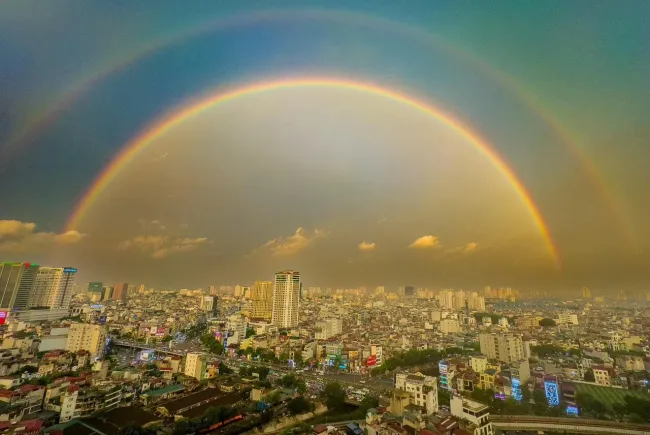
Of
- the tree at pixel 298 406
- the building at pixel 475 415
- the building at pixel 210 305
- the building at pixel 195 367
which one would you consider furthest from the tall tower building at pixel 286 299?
the building at pixel 475 415

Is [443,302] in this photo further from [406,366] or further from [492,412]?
[492,412]

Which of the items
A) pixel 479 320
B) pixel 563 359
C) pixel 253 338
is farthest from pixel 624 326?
pixel 253 338

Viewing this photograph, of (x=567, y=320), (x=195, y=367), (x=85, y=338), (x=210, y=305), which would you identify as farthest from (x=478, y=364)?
(x=210, y=305)

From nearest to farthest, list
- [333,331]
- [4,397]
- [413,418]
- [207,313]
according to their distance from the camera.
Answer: [413,418], [4,397], [333,331], [207,313]

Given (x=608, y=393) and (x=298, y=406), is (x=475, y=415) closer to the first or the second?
(x=298, y=406)

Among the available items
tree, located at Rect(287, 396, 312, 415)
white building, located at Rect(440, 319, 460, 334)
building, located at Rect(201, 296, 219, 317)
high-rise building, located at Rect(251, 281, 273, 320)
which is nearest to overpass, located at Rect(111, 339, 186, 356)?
high-rise building, located at Rect(251, 281, 273, 320)

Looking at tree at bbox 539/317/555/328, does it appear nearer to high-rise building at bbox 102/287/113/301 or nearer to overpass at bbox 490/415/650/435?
overpass at bbox 490/415/650/435

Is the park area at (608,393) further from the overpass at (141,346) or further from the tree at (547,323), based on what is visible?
the overpass at (141,346)
